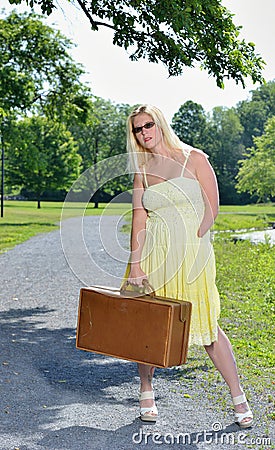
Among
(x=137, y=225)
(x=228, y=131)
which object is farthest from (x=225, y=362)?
(x=228, y=131)

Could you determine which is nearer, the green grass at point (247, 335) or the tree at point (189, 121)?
the green grass at point (247, 335)

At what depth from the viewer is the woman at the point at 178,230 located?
4707 mm

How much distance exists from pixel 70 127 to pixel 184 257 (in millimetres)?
33230

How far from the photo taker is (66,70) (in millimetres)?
21453

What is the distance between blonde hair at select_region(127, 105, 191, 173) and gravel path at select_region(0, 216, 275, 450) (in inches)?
19.2

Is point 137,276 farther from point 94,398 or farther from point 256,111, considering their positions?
point 256,111

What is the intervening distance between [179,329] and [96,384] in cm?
158

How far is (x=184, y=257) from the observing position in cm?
470

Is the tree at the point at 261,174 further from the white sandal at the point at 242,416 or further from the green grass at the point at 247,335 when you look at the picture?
the white sandal at the point at 242,416

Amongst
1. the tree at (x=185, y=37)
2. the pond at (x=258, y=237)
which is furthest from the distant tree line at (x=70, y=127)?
the pond at (x=258, y=237)

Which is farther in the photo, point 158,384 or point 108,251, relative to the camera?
point 158,384

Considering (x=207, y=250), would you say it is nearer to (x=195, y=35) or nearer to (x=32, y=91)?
(x=195, y=35)

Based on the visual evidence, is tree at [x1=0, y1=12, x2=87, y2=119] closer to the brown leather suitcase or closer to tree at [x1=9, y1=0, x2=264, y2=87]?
tree at [x1=9, y1=0, x2=264, y2=87]

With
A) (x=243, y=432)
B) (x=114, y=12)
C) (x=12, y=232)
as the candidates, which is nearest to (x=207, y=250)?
(x=243, y=432)
